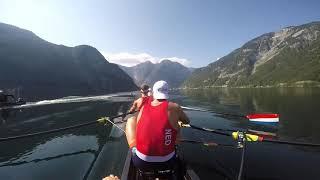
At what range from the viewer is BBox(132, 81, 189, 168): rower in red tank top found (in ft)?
27.1

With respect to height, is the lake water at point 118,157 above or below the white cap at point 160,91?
below

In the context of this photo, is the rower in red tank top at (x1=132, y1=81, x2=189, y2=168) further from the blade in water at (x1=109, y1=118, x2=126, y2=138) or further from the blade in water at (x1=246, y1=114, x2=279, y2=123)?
the blade in water at (x1=109, y1=118, x2=126, y2=138)

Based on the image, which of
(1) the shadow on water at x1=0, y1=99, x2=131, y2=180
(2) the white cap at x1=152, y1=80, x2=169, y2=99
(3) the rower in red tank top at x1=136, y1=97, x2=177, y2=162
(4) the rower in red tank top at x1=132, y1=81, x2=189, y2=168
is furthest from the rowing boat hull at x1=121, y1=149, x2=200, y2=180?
(1) the shadow on water at x1=0, y1=99, x2=131, y2=180

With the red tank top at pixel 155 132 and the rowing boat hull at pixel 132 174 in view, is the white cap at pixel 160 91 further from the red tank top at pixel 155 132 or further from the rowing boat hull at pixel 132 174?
the rowing boat hull at pixel 132 174

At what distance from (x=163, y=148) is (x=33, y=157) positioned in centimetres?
1772

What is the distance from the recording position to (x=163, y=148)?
8.55m

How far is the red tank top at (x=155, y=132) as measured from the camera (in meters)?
8.25

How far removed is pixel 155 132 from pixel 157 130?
0.08 m

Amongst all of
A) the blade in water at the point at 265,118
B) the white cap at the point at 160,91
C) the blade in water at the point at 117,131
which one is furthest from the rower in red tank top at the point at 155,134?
the blade in water at the point at 117,131

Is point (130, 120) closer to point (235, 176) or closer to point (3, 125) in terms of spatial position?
point (235, 176)

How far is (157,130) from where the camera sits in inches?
325

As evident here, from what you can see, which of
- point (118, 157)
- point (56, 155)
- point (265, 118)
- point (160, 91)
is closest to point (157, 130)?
point (160, 91)

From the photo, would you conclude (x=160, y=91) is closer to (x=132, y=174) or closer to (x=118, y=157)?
(x=132, y=174)

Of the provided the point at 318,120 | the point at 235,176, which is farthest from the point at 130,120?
the point at 318,120
